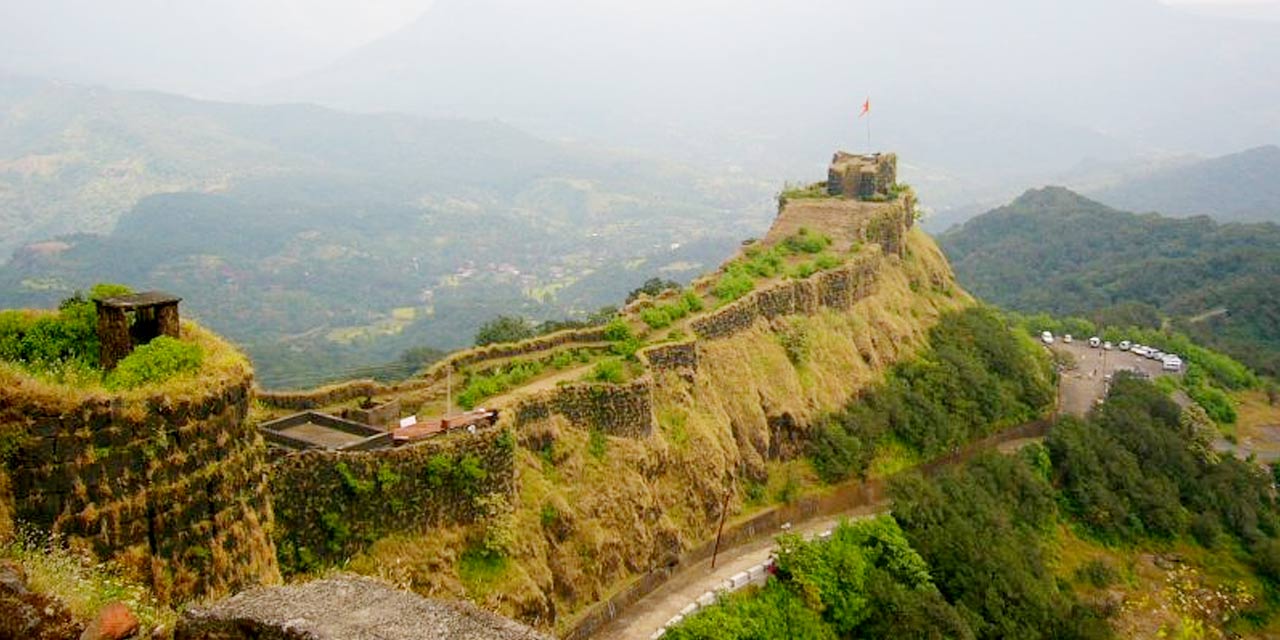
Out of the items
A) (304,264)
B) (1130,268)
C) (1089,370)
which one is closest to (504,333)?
(1089,370)

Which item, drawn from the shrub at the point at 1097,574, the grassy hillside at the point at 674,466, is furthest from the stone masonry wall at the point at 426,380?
the shrub at the point at 1097,574

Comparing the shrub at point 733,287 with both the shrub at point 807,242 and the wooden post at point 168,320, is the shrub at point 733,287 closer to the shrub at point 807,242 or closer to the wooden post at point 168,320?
the shrub at point 807,242

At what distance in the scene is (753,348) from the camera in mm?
32656

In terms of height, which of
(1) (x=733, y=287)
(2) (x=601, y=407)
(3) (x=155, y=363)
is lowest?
(2) (x=601, y=407)

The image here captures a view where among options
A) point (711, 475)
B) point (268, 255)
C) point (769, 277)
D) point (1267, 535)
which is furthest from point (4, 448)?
point (268, 255)

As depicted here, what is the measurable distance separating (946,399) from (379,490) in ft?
81.5

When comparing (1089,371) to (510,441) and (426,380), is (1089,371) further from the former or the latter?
(510,441)

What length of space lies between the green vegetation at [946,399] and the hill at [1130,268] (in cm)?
3120

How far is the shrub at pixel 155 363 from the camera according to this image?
1229 centimetres

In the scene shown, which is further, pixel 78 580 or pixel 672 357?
pixel 672 357

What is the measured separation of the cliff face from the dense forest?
8.30 feet

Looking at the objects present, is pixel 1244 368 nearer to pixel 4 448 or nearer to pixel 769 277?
pixel 769 277

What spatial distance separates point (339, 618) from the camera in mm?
8914

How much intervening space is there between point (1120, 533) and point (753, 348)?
16120 millimetres
